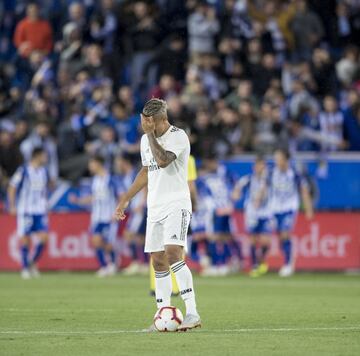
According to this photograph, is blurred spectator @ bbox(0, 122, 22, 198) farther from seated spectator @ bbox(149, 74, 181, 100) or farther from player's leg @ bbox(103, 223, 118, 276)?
seated spectator @ bbox(149, 74, 181, 100)

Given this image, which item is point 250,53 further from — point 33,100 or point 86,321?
point 86,321

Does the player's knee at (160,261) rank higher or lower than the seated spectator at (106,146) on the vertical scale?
lower

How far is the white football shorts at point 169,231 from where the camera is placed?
11.9 m

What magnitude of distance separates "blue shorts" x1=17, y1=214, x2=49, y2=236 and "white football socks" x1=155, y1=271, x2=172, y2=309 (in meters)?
12.1

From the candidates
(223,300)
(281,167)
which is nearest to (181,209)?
(223,300)

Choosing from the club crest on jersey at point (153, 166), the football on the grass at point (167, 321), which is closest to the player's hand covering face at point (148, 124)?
the club crest on jersey at point (153, 166)

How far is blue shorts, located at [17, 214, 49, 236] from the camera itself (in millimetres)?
24031

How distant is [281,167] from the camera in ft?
79.3

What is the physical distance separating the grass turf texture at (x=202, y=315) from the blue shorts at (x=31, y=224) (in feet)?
8.25

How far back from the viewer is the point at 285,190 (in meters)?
24.3

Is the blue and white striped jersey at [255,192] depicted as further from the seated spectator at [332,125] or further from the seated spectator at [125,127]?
the seated spectator at [125,127]

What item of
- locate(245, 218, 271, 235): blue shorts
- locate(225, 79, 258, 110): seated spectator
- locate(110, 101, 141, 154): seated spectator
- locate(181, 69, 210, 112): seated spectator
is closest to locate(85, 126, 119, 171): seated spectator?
locate(110, 101, 141, 154): seated spectator

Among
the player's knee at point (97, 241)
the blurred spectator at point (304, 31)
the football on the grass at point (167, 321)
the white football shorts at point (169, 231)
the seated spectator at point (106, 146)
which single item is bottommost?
the football on the grass at point (167, 321)

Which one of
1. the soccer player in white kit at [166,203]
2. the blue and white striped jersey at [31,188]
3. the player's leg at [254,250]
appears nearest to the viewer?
the soccer player in white kit at [166,203]
